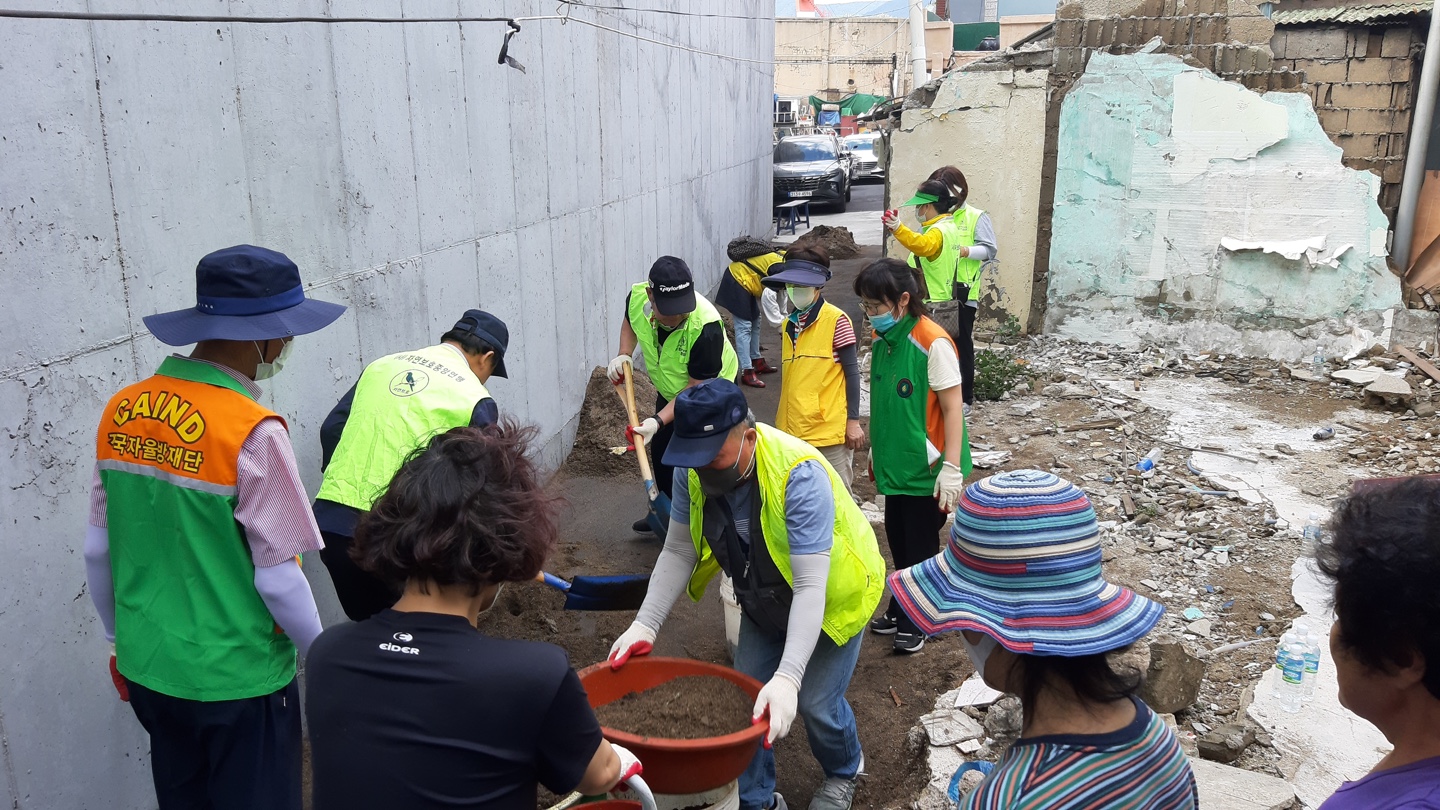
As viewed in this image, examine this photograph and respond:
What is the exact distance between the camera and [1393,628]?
1.39 m

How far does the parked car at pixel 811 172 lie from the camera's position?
74.3ft

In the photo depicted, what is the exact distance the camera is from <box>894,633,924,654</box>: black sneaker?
15.5 feet

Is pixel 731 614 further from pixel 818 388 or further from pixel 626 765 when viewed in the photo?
pixel 626 765

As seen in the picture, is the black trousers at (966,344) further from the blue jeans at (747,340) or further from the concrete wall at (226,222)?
the concrete wall at (226,222)

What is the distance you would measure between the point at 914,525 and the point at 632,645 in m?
1.89

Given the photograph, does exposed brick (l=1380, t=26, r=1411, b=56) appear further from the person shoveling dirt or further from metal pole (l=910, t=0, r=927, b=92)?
the person shoveling dirt

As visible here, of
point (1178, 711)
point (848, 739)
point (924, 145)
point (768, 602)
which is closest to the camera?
point (768, 602)

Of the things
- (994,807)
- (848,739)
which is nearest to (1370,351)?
(848,739)

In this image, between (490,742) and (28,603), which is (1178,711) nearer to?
(490,742)

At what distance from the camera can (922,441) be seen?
4316mm

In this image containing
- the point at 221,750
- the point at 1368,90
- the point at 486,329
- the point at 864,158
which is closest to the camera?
the point at 221,750

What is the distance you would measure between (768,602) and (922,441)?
4.95ft

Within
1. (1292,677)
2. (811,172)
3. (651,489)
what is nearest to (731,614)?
(651,489)

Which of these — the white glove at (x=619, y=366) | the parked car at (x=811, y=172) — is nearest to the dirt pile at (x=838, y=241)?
the parked car at (x=811, y=172)
